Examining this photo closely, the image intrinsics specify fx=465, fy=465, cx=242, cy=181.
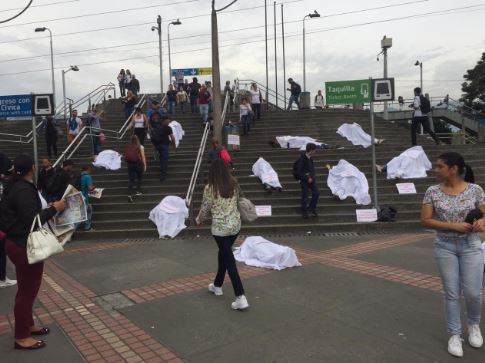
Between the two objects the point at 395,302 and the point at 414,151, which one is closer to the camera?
the point at 395,302

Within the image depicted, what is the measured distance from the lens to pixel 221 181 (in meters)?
5.34

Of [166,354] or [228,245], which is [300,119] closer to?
[228,245]

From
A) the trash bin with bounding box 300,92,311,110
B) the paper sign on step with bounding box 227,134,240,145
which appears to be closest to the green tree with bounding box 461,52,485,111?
the trash bin with bounding box 300,92,311,110

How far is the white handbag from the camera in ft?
13.4

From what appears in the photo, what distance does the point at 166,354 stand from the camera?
A: 13.6 ft

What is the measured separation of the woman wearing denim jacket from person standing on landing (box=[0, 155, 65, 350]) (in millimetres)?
A: 3404

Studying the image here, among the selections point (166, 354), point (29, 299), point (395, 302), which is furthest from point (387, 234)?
point (29, 299)

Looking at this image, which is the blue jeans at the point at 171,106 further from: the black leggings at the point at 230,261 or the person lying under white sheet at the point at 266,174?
the black leggings at the point at 230,261

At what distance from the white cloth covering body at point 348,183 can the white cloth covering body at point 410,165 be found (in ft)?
3.03

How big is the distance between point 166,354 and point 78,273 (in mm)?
3501

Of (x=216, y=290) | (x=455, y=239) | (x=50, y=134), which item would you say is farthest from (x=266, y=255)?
(x=50, y=134)

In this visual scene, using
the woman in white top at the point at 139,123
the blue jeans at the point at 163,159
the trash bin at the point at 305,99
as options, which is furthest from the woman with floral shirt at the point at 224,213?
the trash bin at the point at 305,99

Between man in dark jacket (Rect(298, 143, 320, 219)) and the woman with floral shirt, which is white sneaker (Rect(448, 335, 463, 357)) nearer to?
the woman with floral shirt

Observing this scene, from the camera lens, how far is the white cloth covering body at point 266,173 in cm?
1191
